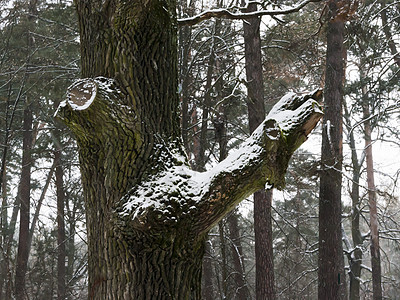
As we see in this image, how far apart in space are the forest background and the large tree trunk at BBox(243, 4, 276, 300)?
277 mm

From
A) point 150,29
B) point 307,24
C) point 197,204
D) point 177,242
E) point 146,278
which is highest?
point 307,24

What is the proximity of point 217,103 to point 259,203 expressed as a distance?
84.8 inches

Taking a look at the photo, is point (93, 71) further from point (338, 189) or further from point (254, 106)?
point (338, 189)

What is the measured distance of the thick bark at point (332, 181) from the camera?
25.6 feet

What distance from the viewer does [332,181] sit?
8039mm

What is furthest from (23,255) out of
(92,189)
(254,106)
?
(92,189)

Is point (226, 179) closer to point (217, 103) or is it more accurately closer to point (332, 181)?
point (217, 103)

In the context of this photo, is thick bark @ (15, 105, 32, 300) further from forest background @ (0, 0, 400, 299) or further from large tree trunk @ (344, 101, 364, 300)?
large tree trunk @ (344, 101, 364, 300)

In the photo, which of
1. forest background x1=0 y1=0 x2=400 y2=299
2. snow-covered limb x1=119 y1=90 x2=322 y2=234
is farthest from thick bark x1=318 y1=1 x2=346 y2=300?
snow-covered limb x1=119 y1=90 x2=322 y2=234

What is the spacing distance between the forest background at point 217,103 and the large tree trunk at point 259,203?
0.28 m

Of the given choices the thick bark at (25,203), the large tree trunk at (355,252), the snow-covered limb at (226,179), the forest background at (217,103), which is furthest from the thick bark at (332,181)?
the thick bark at (25,203)

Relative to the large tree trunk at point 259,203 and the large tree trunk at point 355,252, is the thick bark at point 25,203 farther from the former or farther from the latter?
the large tree trunk at point 355,252

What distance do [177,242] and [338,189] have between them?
6.83 m

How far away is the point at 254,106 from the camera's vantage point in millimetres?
7562
